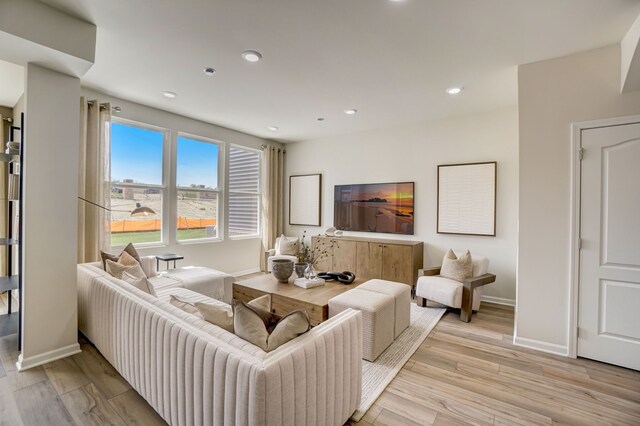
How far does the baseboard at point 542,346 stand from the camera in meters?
2.69

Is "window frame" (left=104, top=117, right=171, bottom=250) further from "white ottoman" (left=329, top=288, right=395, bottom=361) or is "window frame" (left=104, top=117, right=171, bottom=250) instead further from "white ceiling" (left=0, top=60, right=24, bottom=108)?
"white ottoman" (left=329, top=288, right=395, bottom=361)

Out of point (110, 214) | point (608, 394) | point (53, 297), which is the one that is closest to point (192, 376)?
point (53, 297)

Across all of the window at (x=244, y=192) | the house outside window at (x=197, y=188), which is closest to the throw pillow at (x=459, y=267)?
the window at (x=244, y=192)

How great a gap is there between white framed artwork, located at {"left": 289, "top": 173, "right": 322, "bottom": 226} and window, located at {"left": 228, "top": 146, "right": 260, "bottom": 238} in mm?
741

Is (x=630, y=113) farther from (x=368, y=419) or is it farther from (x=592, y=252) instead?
(x=368, y=419)

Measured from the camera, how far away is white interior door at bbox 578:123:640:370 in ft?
7.97

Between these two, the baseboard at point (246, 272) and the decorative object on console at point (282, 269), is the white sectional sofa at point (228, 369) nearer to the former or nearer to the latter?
the decorative object on console at point (282, 269)

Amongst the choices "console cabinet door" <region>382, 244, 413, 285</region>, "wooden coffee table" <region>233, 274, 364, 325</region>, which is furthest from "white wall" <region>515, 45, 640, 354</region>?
"wooden coffee table" <region>233, 274, 364, 325</region>

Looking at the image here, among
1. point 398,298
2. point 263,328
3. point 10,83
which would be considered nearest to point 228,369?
point 263,328

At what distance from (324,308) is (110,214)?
309 centimetres

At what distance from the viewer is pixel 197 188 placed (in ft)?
16.1

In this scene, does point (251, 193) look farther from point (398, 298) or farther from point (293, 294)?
point (398, 298)

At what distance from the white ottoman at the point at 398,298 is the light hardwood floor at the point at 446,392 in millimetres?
368

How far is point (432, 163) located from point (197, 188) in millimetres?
3911
